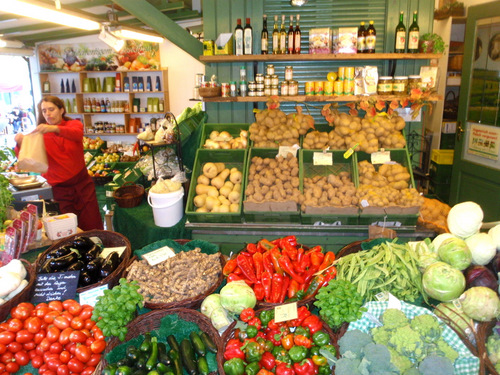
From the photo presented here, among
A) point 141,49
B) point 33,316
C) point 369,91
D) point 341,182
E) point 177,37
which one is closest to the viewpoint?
point 33,316

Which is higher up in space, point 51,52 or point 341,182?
point 51,52

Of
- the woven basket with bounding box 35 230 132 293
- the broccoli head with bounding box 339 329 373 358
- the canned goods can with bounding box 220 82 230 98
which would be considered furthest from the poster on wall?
the broccoli head with bounding box 339 329 373 358

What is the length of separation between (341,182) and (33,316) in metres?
2.62

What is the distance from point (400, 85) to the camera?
4.16 m

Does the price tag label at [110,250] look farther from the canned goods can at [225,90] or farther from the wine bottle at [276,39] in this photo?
the wine bottle at [276,39]

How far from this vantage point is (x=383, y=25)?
4441mm

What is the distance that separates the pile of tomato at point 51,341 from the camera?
74.1 inches

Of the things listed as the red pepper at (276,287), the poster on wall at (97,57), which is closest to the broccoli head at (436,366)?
the red pepper at (276,287)

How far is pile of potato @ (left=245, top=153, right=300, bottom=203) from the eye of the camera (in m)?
3.59

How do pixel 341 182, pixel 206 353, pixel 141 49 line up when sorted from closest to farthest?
pixel 206 353, pixel 341 182, pixel 141 49

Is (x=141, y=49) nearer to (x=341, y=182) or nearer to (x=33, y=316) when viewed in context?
(x=341, y=182)

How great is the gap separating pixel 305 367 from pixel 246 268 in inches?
32.3

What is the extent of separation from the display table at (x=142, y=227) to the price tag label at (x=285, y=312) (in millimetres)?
1835

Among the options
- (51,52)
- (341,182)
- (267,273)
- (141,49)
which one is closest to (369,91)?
(341,182)
